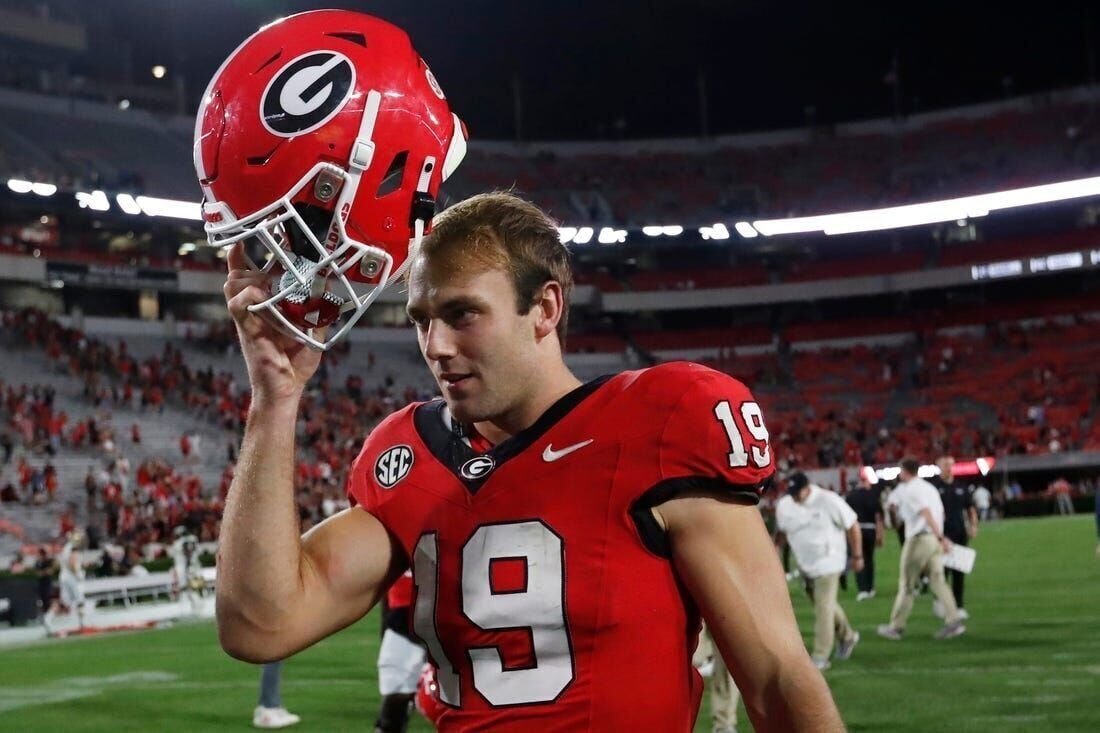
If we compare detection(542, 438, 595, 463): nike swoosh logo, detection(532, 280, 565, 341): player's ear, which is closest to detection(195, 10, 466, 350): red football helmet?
detection(532, 280, 565, 341): player's ear

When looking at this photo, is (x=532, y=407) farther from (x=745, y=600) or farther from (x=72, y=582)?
(x=72, y=582)

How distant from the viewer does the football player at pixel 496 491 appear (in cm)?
200

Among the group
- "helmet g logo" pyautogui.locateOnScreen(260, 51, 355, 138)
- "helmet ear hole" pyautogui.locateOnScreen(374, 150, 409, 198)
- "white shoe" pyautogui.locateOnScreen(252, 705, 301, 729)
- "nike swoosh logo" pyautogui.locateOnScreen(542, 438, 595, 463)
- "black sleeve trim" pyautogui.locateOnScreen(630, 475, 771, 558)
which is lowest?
"white shoe" pyautogui.locateOnScreen(252, 705, 301, 729)

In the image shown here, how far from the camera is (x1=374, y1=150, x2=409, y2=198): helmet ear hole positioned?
6.93ft

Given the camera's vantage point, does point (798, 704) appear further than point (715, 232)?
No

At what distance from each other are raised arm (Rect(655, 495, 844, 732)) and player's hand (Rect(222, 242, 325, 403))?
0.70 metres

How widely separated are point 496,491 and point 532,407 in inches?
8.0

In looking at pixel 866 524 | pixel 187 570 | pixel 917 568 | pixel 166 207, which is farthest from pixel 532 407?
pixel 166 207

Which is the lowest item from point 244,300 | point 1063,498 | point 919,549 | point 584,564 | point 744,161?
point 1063,498

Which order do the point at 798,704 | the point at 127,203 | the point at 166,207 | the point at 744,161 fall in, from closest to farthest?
the point at 798,704 → the point at 127,203 → the point at 166,207 → the point at 744,161

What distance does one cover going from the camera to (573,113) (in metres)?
48.6

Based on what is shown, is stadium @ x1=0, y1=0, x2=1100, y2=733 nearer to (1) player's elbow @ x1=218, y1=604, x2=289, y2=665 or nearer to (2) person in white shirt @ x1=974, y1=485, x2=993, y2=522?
(1) player's elbow @ x1=218, y1=604, x2=289, y2=665

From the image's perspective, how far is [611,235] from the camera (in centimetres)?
4384

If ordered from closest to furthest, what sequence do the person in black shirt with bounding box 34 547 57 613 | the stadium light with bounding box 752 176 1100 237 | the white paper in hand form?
the white paper in hand → the person in black shirt with bounding box 34 547 57 613 → the stadium light with bounding box 752 176 1100 237
